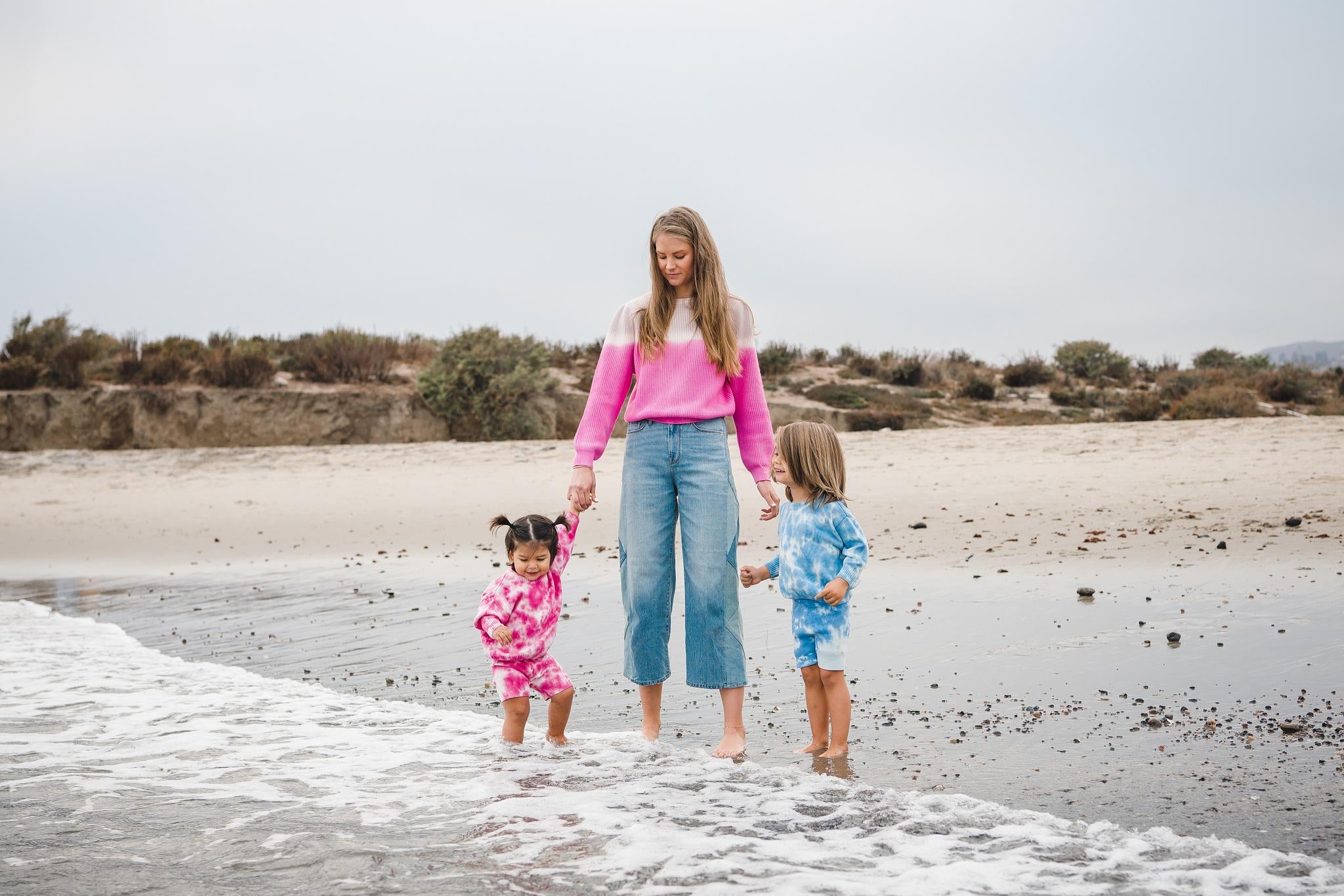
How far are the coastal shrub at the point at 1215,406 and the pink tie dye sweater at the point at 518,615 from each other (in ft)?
57.7

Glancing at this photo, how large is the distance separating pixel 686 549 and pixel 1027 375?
25138mm

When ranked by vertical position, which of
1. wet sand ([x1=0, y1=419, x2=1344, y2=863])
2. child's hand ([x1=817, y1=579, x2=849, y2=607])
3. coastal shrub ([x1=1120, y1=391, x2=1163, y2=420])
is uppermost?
coastal shrub ([x1=1120, y1=391, x2=1163, y2=420])

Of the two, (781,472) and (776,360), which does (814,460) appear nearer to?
(781,472)

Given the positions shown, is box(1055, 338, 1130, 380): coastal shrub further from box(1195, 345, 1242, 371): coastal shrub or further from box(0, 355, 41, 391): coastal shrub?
box(0, 355, 41, 391): coastal shrub

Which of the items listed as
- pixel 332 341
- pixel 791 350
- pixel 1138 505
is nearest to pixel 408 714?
pixel 1138 505

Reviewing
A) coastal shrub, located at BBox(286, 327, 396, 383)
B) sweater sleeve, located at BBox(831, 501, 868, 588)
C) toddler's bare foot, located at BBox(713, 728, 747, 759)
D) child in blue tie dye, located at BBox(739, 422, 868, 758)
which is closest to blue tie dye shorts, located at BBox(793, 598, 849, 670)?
child in blue tie dye, located at BBox(739, 422, 868, 758)

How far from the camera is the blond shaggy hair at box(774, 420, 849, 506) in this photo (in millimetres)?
4539

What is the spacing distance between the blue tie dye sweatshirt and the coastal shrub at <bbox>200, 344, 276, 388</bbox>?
19.6 meters

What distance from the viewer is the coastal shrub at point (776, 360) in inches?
1064

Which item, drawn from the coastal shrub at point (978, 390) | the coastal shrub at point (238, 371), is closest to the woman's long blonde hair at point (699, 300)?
the coastal shrub at point (238, 371)

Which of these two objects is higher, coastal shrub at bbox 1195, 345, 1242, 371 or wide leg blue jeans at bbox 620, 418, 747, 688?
coastal shrub at bbox 1195, 345, 1242, 371

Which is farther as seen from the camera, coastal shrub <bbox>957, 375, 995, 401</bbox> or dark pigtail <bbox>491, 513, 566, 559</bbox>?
coastal shrub <bbox>957, 375, 995, 401</bbox>

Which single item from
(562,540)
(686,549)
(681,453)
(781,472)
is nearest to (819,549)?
(781,472)

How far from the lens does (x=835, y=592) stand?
434cm
